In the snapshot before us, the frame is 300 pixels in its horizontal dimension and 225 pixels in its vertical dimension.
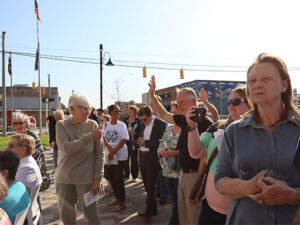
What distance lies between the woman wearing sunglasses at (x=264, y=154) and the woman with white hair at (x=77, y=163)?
2035 mm

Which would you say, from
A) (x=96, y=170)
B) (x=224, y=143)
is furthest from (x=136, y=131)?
(x=224, y=143)

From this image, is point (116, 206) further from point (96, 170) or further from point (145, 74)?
point (145, 74)

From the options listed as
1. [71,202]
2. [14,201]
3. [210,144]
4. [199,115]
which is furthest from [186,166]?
[14,201]

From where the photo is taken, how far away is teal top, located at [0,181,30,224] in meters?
2.64

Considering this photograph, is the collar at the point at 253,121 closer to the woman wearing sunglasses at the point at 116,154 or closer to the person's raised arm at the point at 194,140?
the person's raised arm at the point at 194,140

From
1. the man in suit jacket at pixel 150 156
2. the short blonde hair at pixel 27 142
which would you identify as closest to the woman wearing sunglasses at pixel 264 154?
the short blonde hair at pixel 27 142

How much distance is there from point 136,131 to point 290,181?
233 inches

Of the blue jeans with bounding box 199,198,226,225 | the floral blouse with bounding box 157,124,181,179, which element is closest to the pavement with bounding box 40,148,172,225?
the floral blouse with bounding box 157,124,181,179

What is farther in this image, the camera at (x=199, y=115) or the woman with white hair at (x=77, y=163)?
the woman with white hair at (x=77, y=163)

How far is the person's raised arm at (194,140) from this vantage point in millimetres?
2713

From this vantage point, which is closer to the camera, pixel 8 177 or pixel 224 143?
pixel 224 143

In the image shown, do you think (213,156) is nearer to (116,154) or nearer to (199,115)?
(199,115)

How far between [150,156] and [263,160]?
11.4ft

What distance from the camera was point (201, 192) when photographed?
107 inches
